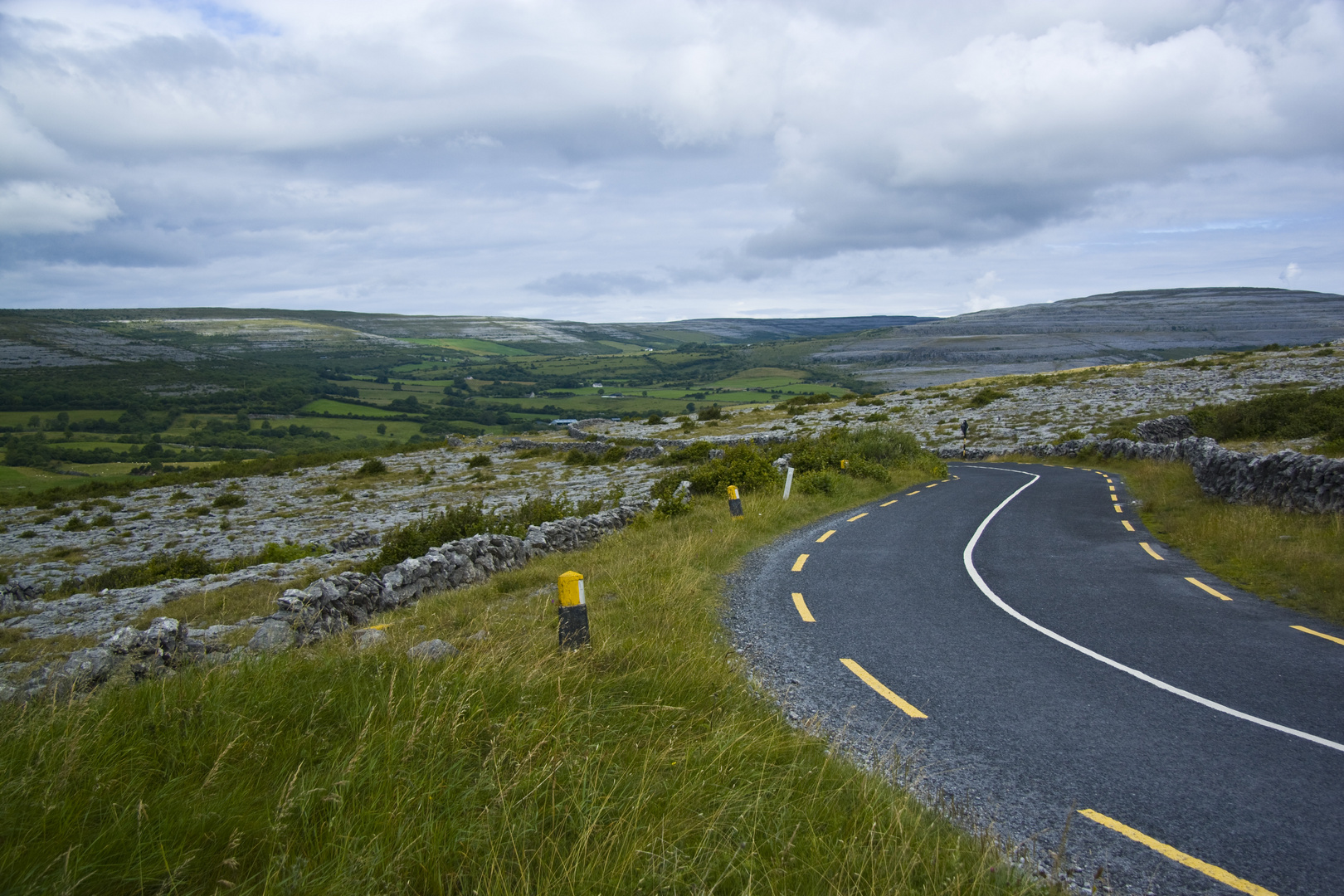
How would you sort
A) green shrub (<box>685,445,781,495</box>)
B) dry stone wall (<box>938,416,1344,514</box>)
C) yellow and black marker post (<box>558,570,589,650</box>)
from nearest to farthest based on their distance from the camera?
yellow and black marker post (<box>558,570,589,650</box>) < dry stone wall (<box>938,416,1344,514</box>) < green shrub (<box>685,445,781,495</box>)

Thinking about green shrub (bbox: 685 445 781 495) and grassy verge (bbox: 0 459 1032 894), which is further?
green shrub (bbox: 685 445 781 495)

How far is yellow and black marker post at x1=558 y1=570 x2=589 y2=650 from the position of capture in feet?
21.7

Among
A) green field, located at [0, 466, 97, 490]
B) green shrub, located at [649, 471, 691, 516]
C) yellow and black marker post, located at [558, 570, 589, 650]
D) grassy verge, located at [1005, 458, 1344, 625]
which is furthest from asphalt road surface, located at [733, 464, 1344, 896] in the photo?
green field, located at [0, 466, 97, 490]

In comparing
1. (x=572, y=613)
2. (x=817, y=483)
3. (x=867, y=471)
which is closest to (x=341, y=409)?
(x=867, y=471)

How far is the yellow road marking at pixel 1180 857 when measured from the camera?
12.3ft

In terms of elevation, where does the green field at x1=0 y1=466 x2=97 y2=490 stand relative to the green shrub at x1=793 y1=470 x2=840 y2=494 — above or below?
below

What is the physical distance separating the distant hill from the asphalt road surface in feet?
330

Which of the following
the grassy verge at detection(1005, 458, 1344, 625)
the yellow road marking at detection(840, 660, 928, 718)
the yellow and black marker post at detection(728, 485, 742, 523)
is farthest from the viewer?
the yellow and black marker post at detection(728, 485, 742, 523)

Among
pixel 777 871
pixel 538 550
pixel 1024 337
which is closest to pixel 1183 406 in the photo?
pixel 538 550

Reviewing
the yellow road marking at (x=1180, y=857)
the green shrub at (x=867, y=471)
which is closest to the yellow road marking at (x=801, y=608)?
the yellow road marking at (x=1180, y=857)

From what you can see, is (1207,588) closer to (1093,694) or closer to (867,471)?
(1093,694)

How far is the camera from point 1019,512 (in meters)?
18.5

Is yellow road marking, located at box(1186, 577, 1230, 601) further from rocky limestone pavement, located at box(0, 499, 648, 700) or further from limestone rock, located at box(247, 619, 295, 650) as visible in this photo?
limestone rock, located at box(247, 619, 295, 650)

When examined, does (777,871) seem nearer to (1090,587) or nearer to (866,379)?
(1090,587)
